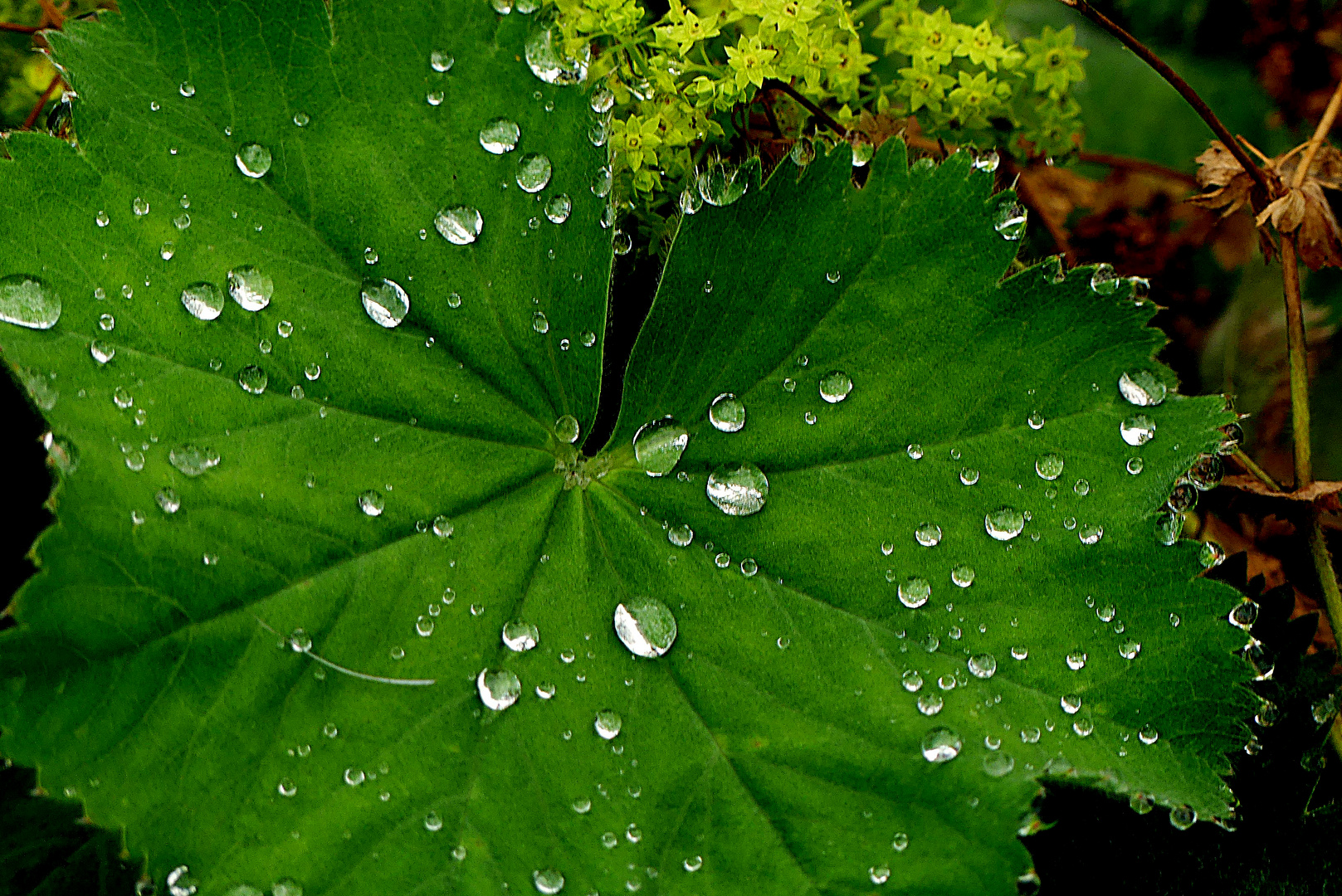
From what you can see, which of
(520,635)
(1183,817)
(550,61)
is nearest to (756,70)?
(550,61)

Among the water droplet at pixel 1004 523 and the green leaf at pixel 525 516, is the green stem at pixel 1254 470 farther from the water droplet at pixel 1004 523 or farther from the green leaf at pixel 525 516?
the water droplet at pixel 1004 523

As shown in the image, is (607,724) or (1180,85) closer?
(607,724)

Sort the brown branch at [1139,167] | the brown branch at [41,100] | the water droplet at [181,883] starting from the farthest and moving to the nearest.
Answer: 1. the brown branch at [1139,167]
2. the brown branch at [41,100]
3. the water droplet at [181,883]

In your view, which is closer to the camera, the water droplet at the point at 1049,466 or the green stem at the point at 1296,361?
the water droplet at the point at 1049,466

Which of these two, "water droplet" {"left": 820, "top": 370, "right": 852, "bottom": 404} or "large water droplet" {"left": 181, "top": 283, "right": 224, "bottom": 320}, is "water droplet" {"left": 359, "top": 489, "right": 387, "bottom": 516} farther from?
"water droplet" {"left": 820, "top": 370, "right": 852, "bottom": 404}

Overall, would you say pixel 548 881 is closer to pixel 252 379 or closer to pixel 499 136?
pixel 252 379

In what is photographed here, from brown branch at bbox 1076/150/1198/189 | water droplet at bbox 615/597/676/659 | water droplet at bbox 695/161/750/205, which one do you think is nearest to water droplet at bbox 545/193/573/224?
water droplet at bbox 695/161/750/205

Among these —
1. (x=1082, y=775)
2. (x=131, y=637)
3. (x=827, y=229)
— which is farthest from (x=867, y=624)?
(x=131, y=637)

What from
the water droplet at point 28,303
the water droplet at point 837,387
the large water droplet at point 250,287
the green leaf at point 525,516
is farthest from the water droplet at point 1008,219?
the water droplet at point 28,303
